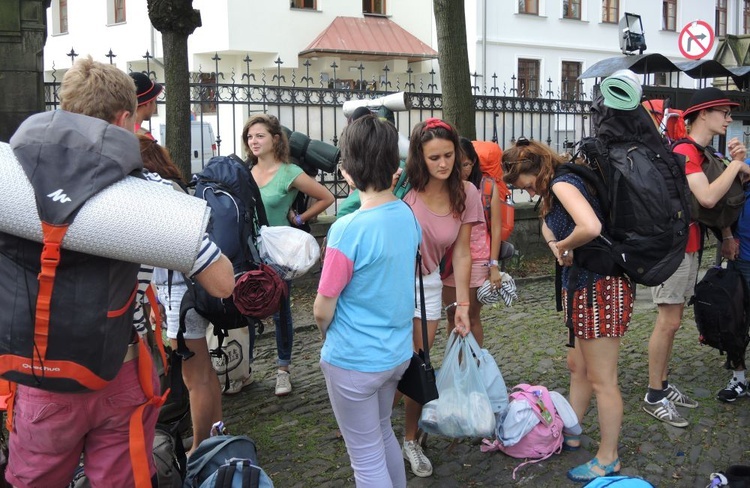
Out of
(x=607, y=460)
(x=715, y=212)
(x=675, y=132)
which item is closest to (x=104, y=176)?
(x=607, y=460)

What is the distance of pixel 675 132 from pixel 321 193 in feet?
8.23

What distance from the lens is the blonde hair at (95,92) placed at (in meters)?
2.30

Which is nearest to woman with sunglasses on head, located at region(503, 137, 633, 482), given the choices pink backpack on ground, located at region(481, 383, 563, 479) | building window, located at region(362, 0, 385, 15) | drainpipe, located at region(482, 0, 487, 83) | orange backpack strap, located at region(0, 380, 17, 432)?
→ pink backpack on ground, located at region(481, 383, 563, 479)

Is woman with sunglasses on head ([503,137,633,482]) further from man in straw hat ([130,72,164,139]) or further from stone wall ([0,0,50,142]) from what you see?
stone wall ([0,0,50,142])

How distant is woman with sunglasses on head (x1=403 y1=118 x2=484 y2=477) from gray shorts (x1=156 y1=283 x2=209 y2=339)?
110cm

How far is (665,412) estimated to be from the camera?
4.45m

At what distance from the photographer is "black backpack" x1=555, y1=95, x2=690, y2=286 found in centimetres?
342

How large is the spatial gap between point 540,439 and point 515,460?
7.0 inches

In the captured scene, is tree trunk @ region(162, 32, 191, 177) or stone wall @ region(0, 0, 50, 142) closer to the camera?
stone wall @ region(0, 0, 50, 142)

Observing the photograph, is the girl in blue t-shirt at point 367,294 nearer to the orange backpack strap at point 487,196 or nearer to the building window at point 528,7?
the orange backpack strap at point 487,196

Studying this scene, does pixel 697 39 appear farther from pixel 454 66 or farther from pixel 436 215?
pixel 436 215

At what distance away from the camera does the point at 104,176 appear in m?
2.03

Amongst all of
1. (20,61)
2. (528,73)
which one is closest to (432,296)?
(20,61)

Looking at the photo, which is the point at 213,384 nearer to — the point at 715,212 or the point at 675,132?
the point at 715,212
